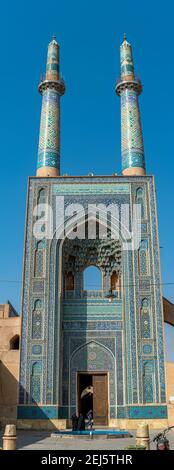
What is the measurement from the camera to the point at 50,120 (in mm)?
Answer: 17703

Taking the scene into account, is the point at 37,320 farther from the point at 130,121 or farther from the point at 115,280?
the point at 130,121

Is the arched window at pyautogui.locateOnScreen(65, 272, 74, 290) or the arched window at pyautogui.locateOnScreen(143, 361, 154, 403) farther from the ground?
the arched window at pyautogui.locateOnScreen(65, 272, 74, 290)

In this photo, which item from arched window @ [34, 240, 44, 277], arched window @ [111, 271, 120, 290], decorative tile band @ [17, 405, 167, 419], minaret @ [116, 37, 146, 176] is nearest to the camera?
decorative tile band @ [17, 405, 167, 419]

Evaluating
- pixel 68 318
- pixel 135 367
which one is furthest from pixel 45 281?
pixel 135 367

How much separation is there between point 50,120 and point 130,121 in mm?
2889

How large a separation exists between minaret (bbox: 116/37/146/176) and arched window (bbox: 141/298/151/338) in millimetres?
4609

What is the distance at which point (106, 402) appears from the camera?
47.3ft

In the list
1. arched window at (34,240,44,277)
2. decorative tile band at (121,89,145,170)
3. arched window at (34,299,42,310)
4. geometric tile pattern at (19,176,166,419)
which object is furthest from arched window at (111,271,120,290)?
decorative tile band at (121,89,145,170)

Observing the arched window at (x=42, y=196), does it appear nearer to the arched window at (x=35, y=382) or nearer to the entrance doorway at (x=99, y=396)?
the arched window at (x=35, y=382)

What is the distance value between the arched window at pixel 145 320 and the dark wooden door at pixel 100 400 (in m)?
1.83

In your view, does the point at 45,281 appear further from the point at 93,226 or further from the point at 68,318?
the point at 93,226

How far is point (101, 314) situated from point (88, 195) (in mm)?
3887

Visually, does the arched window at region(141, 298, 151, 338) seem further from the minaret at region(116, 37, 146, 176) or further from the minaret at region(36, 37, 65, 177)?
the minaret at region(36, 37, 65, 177)

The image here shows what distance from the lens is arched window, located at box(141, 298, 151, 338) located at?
14289 millimetres
